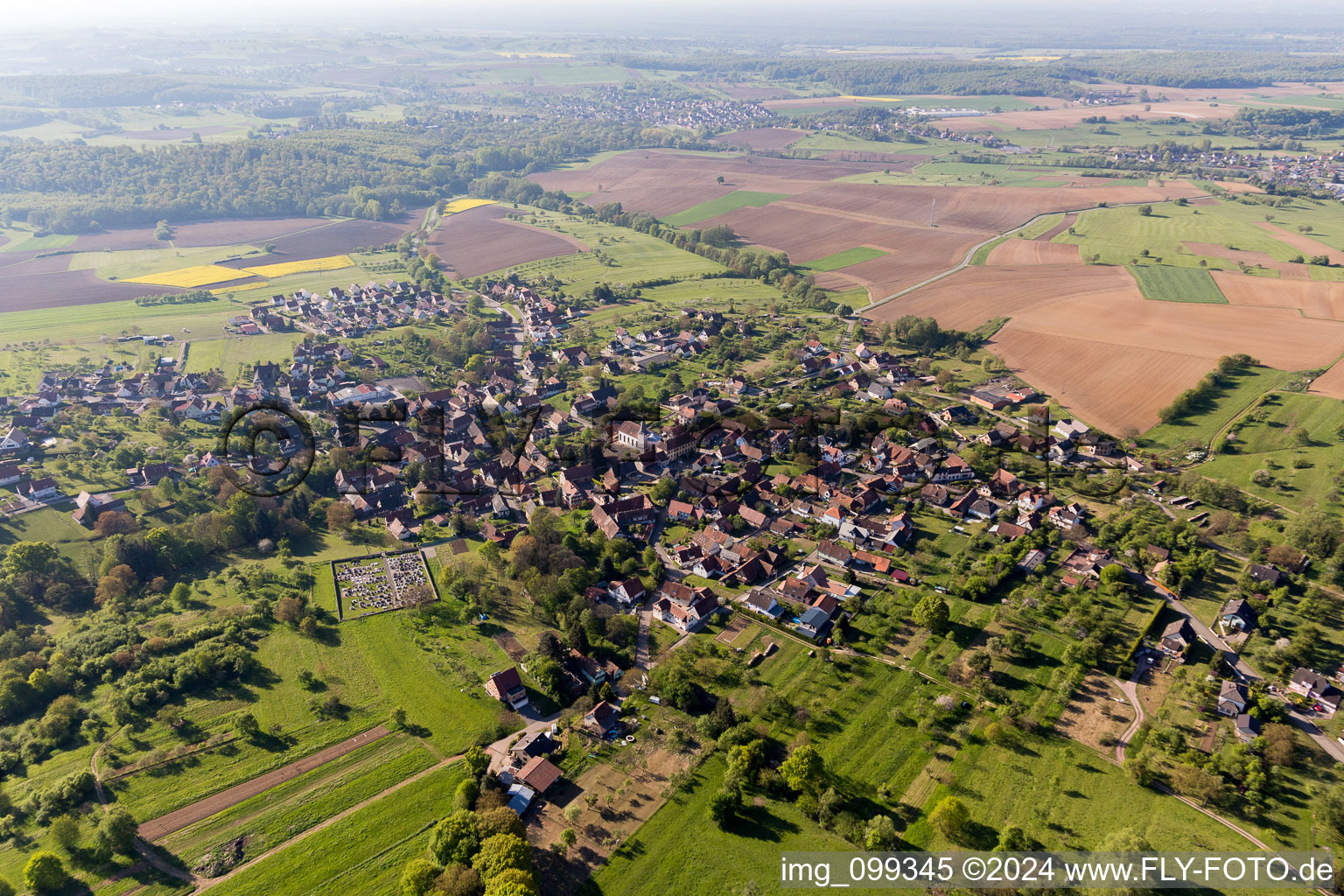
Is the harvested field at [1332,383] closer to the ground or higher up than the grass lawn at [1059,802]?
higher up

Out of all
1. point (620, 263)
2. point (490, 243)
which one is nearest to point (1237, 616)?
point (620, 263)

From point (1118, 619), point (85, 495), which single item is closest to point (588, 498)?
point (1118, 619)

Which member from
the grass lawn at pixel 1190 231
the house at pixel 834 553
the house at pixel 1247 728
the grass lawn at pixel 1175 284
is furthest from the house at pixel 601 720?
the grass lawn at pixel 1190 231

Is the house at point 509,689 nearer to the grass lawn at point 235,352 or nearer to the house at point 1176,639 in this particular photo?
the house at point 1176,639

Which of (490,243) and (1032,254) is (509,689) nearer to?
(1032,254)

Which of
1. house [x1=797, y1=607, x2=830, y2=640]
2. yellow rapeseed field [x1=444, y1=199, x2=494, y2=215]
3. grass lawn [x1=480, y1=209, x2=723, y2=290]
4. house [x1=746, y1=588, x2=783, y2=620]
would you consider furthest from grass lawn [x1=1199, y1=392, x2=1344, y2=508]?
yellow rapeseed field [x1=444, y1=199, x2=494, y2=215]

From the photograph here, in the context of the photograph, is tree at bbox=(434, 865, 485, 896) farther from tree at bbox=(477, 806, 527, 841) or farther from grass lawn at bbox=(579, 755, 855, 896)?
grass lawn at bbox=(579, 755, 855, 896)
